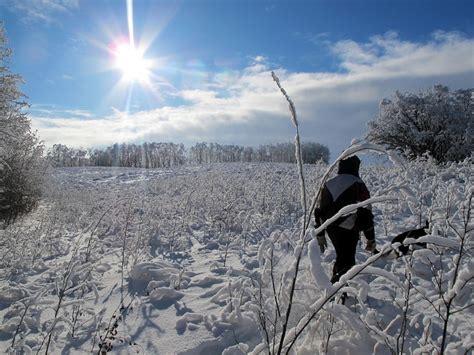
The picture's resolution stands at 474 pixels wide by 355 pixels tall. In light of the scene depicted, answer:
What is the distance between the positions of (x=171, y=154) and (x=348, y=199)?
100951 mm

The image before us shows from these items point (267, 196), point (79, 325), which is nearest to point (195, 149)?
point (267, 196)

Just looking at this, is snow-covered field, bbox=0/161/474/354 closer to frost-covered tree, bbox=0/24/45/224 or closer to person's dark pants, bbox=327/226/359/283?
person's dark pants, bbox=327/226/359/283

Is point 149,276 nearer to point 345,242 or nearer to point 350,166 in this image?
point 345,242

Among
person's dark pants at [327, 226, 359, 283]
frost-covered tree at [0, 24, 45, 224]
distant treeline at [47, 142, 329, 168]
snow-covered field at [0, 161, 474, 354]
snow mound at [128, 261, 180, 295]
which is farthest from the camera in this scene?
distant treeline at [47, 142, 329, 168]

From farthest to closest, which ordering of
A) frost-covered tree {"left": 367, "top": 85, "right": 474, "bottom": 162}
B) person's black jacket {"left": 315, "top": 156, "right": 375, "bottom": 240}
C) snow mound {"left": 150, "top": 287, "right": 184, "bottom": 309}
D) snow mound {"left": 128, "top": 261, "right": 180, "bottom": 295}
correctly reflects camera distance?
frost-covered tree {"left": 367, "top": 85, "right": 474, "bottom": 162} → snow mound {"left": 128, "top": 261, "right": 180, "bottom": 295} → snow mound {"left": 150, "top": 287, "right": 184, "bottom": 309} → person's black jacket {"left": 315, "top": 156, "right": 375, "bottom": 240}

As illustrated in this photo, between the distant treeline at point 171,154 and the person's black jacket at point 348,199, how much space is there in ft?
314

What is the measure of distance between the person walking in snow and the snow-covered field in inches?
15.2

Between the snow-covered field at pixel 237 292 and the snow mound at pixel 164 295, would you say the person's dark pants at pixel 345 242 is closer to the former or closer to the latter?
the snow-covered field at pixel 237 292

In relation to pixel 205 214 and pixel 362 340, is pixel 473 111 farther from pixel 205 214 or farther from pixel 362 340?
pixel 362 340

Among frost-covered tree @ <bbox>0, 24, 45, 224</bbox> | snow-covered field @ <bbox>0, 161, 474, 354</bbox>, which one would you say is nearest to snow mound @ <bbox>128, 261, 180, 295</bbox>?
snow-covered field @ <bbox>0, 161, 474, 354</bbox>

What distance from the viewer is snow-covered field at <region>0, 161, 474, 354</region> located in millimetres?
1961

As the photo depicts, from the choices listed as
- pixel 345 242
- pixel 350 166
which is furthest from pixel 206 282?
pixel 350 166

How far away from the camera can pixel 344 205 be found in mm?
4164

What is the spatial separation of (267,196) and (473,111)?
1623cm
